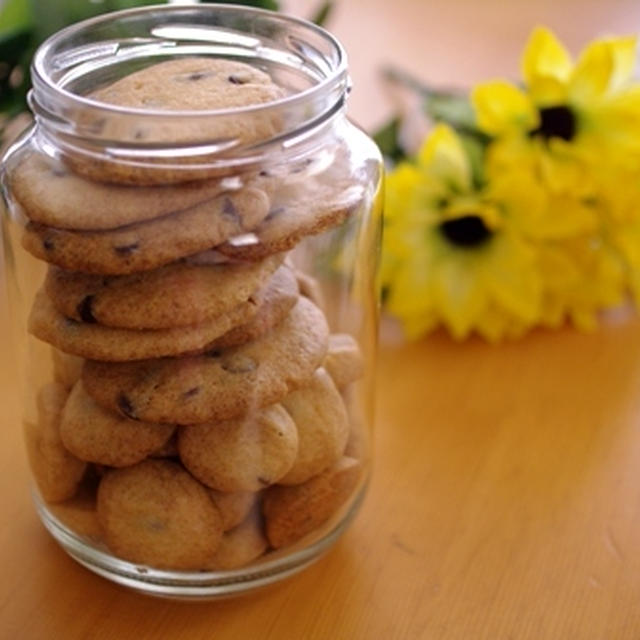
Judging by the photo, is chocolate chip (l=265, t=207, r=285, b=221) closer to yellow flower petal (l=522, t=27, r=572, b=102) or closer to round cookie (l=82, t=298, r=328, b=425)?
round cookie (l=82, t=298, r=328, b=425)

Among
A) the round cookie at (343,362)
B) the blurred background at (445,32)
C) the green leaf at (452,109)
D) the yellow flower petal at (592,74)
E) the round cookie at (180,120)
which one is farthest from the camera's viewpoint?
the blurred background at (445,32)

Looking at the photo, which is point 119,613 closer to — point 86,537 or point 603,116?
point 86,537

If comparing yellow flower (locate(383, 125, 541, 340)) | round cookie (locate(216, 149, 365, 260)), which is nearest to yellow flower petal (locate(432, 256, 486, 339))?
yellow flower (locate(383, 125, 541, 340))

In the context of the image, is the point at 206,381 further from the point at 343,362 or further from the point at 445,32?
the point at 445,32

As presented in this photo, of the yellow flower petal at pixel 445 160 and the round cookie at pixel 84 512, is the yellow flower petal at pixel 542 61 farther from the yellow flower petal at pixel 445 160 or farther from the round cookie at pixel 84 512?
the round cookie at pixel 84 512

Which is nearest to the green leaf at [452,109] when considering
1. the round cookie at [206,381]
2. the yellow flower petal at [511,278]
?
the yellow flower petal at [511,278]

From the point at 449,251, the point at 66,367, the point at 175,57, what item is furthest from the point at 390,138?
the point at 66,367
